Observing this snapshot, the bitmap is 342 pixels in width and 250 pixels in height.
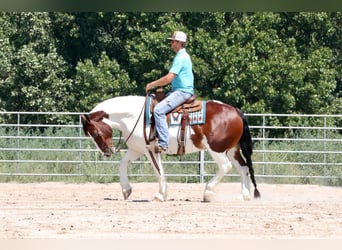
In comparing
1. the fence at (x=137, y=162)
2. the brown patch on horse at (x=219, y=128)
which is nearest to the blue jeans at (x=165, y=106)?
the brown patch on horse at (x=219, y=128)

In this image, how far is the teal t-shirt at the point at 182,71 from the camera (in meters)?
8.54

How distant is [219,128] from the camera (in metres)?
9.12

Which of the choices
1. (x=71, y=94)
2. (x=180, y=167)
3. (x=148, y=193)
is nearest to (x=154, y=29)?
(x=71, y=94)

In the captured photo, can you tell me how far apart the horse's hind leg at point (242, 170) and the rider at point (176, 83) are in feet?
3.50

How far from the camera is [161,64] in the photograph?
68.4 ft

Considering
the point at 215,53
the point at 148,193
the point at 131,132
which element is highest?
the point at 215,53

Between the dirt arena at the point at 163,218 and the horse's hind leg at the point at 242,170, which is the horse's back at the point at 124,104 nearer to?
the dirt arena at the point at 163,218

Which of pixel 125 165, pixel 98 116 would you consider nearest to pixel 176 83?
pixel 98 116

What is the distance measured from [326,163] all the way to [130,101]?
5.64 metres

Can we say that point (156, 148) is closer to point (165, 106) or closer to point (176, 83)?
point (165, 106)

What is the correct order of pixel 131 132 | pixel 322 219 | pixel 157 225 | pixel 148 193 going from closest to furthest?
pixel 157 225, pixel 322 219, pixel 131 132, pixel 148 193

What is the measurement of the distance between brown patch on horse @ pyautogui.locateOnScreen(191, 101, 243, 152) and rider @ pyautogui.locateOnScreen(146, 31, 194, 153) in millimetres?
423

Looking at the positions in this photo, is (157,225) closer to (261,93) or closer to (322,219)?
(322,219)

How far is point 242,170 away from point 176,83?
1.44m
